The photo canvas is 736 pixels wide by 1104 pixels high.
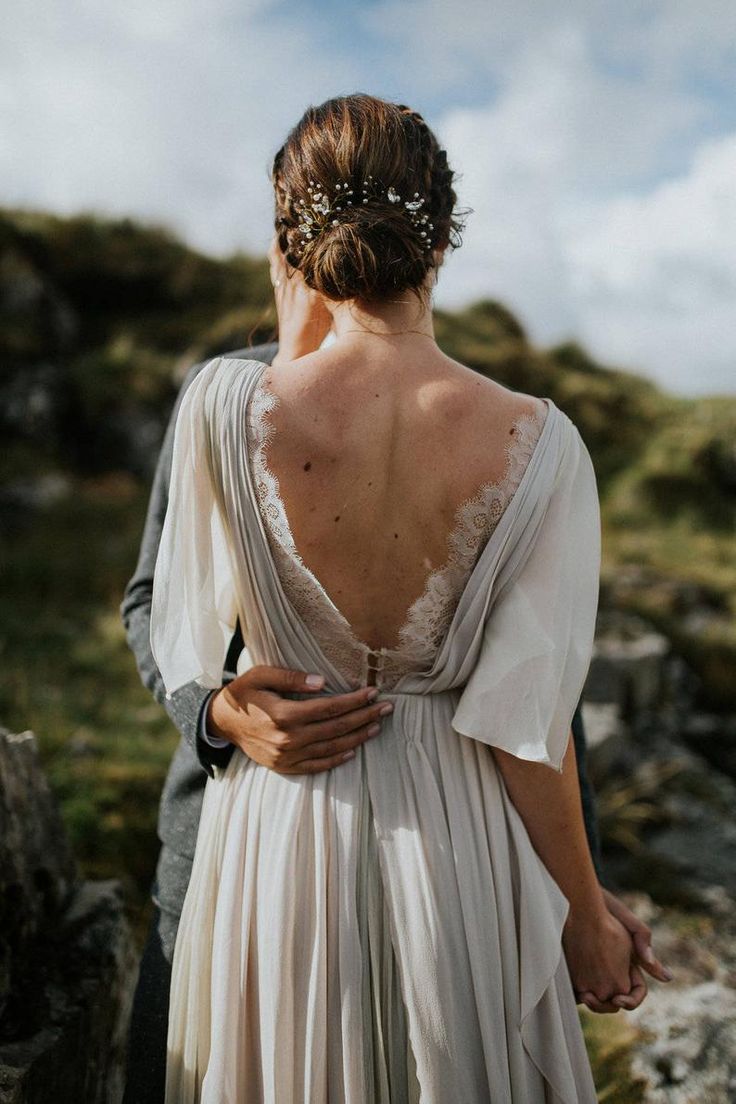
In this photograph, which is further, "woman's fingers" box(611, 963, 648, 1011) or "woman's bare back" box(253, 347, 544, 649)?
"woman's fingers" box(611, 963, 648, 1011)

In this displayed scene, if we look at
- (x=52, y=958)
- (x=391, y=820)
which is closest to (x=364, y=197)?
(x=391, y=820)

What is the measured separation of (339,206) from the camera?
1700mm

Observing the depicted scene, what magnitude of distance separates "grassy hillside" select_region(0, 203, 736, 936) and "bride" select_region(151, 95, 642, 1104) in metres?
2.16

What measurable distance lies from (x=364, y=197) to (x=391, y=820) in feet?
3.70

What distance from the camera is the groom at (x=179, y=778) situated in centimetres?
178

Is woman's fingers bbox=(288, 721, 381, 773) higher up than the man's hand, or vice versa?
woman's fingers bbox=(288, 721, 381, 773)

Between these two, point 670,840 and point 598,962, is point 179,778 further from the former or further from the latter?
point 670,840

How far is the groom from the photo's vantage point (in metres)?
1.78

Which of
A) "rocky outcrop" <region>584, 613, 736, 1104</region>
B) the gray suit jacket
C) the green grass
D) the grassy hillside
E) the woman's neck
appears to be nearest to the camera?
the woman's neck

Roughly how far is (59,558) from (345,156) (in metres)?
6.33

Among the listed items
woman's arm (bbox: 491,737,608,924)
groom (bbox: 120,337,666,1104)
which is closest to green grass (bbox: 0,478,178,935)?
groom (bbox: 120,337,666,1104)

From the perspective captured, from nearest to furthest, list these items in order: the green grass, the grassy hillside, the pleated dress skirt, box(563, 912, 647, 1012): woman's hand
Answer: the pleated dress skirt < box(563, 912, 647, 1012): woman's hand < the green grass < the grassy hillside

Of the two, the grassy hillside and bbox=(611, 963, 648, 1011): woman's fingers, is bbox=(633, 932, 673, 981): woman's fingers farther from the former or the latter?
the grassy hillside

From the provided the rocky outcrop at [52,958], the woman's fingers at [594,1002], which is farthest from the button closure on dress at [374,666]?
the rocky outcrop at [52,958]
